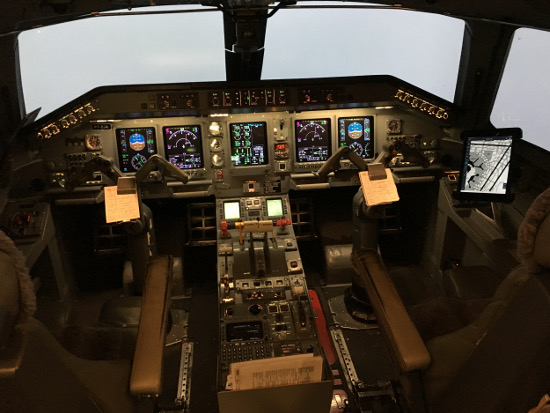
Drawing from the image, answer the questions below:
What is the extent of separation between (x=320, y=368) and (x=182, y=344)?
146 centimetres

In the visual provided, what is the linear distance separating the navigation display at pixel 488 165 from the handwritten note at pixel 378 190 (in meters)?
0.77

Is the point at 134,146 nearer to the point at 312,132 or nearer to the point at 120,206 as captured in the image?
the point at 120,206

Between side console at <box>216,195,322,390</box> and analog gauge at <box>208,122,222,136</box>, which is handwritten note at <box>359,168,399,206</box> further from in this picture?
analog gauge at <box>208,122,222,136</box>

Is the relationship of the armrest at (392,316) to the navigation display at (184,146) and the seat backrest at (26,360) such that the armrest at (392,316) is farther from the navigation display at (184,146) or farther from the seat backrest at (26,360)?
the navigation display at (184,146)

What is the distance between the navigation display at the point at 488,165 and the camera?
291 centimetres

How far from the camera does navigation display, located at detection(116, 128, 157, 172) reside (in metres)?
3.53

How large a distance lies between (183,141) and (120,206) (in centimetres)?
116

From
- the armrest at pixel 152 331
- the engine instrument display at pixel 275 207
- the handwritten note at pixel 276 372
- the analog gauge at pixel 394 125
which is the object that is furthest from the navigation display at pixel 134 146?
the handwritten note at pixel 276 372

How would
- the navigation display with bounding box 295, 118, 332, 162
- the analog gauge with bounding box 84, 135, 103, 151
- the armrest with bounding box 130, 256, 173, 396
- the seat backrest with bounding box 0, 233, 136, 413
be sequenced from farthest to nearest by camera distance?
the navigation display with bounding box 295, 118, 332, 162 < the analog gauge with bounding box 84, 135, 103, 151 < the armrest with bounding box 130, 256, 173, 396 < the seat backrest with bounding box 0, 233, 136, 413

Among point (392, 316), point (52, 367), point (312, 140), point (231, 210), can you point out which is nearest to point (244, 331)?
point (392, 316)

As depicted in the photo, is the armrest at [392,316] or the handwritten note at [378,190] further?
the handwritten note at [378,190]

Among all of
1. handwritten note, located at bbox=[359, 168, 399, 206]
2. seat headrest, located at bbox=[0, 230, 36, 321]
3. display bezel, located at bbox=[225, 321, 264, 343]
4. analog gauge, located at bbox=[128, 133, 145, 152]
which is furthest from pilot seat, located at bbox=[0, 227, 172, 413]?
analog gauge, located at bbox=[128, 133, 145, 152]

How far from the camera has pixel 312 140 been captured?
3.73 meters

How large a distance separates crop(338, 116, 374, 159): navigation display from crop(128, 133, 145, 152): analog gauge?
1572 millimetres
